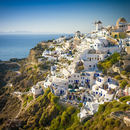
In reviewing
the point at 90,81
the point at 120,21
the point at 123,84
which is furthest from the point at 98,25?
the point at 123,84

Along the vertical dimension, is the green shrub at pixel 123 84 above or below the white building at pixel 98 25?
below

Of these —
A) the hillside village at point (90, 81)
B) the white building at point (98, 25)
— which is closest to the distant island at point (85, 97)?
the hillside village at point (90, 81)

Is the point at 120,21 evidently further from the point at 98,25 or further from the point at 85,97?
the point at 85,97

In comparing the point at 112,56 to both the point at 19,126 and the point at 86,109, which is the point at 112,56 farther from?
the point at 19,126

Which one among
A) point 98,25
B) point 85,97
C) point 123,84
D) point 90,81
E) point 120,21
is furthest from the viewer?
point 98,25

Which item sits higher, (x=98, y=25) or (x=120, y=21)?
(x=120, y=21)

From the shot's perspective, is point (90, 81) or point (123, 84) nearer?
point (123, 84)

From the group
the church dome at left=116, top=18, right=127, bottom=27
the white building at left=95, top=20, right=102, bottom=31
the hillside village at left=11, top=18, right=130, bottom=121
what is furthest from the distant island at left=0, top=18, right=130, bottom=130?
the white building at left=95, top=20, right=102, bottom=31

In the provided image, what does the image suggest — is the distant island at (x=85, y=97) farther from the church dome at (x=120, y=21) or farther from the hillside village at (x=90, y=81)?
the church dome at (x=120, y=21)

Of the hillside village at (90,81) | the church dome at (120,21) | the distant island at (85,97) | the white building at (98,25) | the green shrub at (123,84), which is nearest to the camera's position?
the distant island at (85,97)

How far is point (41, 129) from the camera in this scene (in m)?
28.0

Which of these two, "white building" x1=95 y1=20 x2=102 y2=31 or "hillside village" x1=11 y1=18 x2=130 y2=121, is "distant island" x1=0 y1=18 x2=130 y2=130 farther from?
"white building" x1=95 y1=20 x2=102 y2=31

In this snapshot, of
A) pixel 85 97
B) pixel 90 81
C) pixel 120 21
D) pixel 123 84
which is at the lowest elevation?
pixel 85 97

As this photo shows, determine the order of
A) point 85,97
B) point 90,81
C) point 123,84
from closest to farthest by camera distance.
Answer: point 123,84
point 85,97
point 90,81
